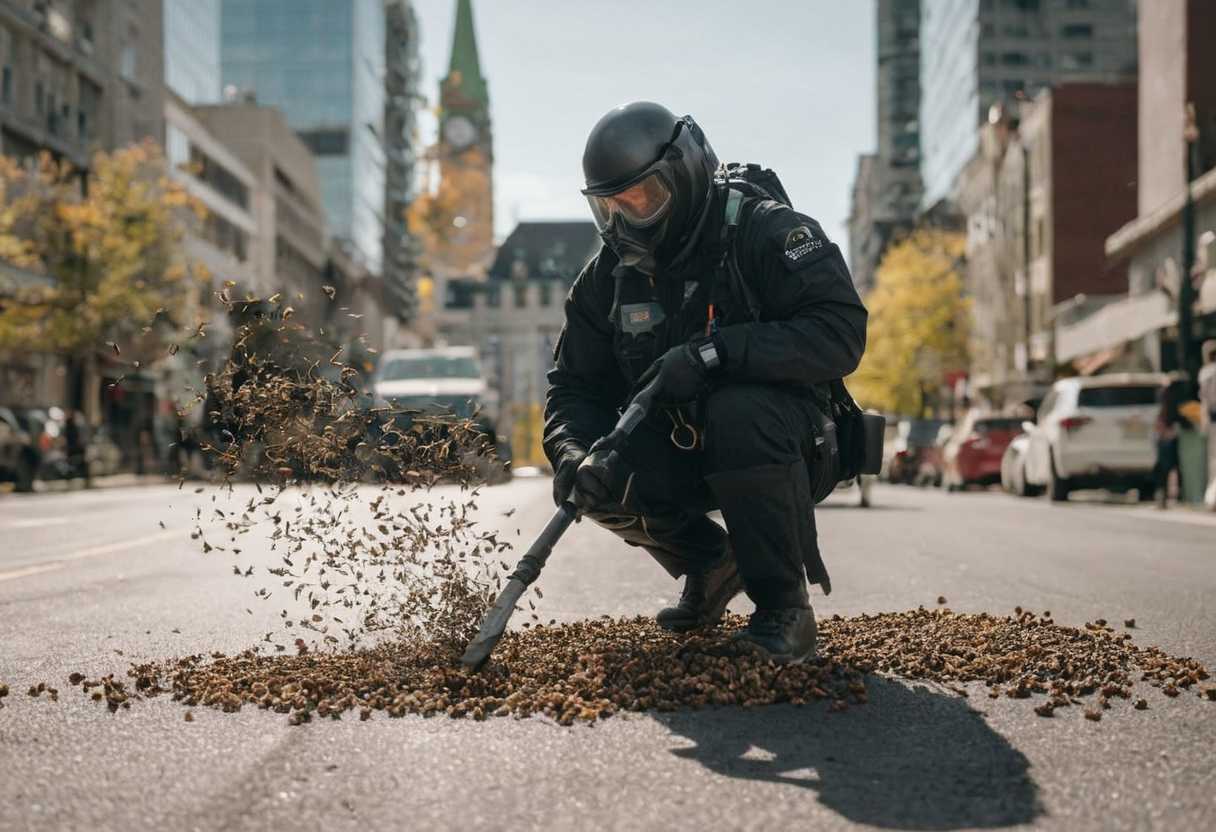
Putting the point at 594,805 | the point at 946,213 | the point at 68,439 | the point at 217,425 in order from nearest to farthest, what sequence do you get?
the point at 594,805 → the point at 217,425 → the point at 68,439 → the point at 946,213

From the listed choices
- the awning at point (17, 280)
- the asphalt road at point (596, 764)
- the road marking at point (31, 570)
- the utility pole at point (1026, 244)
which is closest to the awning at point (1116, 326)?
the utility pole at point (1026, 244)

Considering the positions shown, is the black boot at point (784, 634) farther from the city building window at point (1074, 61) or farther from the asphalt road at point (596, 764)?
the city building window at point (1074, 61)

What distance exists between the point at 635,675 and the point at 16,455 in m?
24.5

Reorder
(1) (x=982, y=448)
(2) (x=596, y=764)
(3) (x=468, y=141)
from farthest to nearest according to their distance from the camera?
(3) (x=468, y=141) < (1) (x=982, y=448) < (2) (x=596, y=764)

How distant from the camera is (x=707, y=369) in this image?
450 cm

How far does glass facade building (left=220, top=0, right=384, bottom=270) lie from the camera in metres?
104

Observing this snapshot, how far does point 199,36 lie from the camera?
2837 inches

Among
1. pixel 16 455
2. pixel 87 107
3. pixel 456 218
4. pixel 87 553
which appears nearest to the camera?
pixel 87 553

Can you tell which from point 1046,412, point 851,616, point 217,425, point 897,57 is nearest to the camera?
point 217,425

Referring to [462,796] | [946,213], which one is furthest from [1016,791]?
[946,213]

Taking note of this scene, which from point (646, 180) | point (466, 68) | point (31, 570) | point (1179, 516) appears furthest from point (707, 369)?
point (466, 68)

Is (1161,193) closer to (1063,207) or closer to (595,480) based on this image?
(1063,207)

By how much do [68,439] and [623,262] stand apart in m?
29.7

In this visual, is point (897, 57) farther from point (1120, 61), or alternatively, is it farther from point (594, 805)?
point (594, 805)
